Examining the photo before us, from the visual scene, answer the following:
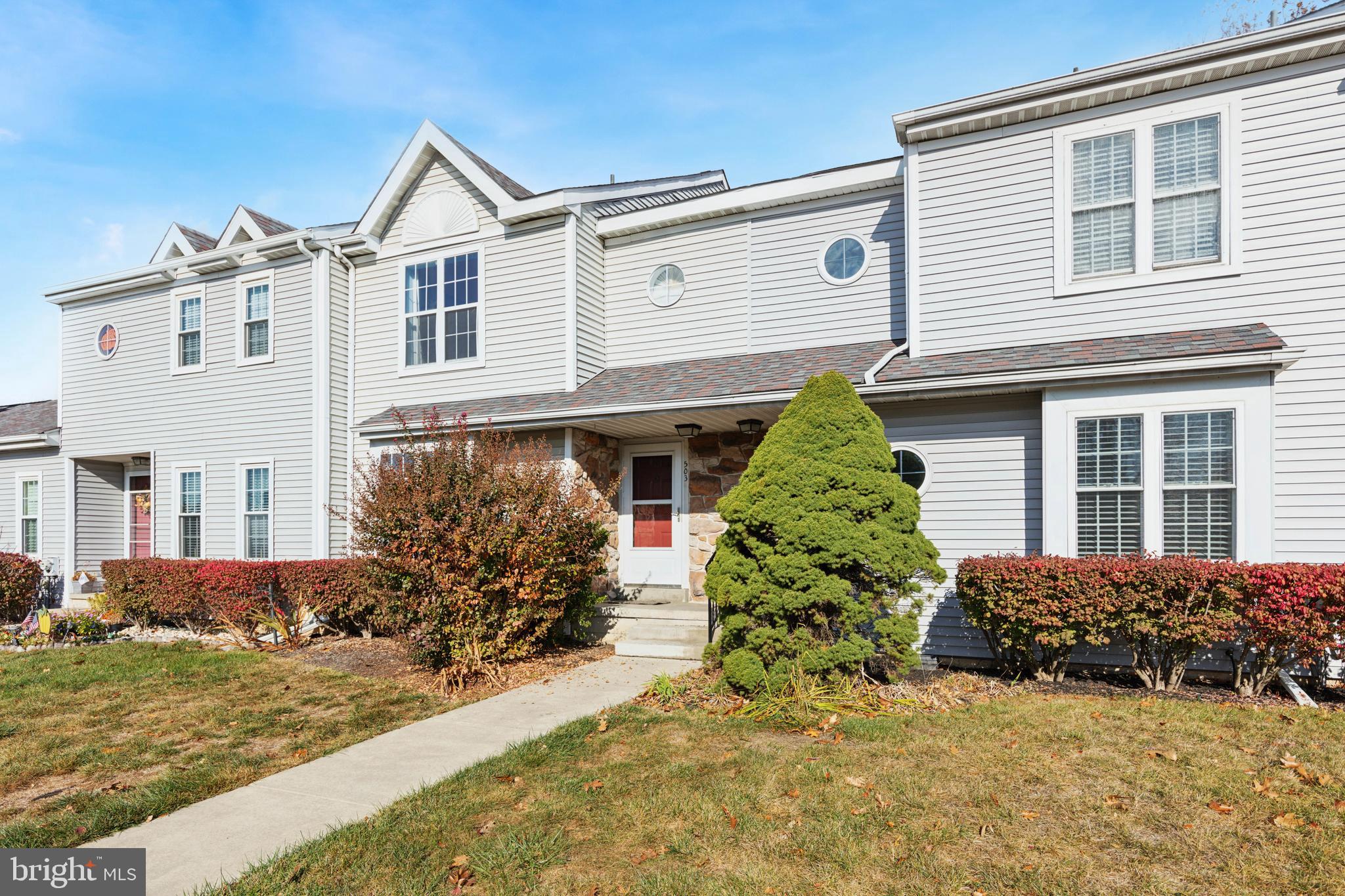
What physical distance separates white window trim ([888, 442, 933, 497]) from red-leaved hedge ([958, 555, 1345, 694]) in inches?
45.3

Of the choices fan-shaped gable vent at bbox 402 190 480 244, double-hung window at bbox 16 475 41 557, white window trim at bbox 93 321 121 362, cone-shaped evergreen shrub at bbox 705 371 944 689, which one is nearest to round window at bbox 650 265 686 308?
fan-shaped gable vent at bbox 402 190 480 244

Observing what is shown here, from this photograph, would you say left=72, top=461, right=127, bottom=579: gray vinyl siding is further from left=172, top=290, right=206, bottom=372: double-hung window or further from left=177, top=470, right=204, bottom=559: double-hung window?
left=172, top=290, right=206, bottom=372: double-hung window

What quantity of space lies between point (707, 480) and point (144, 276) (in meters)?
10.4

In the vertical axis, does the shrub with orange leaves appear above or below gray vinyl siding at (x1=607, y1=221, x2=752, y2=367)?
below

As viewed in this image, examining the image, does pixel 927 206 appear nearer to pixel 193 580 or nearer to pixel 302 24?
pixel 302 24

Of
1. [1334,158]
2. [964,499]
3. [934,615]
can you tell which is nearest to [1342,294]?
[1334,158]

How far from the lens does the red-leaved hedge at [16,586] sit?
12.4 m

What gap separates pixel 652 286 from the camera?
10805 mm

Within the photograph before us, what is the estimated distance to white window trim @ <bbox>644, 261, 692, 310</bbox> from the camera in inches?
417

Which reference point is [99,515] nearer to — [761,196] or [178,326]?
[178,326]

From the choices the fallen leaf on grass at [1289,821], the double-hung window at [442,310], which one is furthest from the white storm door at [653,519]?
the fallen leaf on grass at [1289,821]

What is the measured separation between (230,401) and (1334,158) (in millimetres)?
14429

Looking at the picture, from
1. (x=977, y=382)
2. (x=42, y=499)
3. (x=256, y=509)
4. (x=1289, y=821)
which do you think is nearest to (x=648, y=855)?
(x=1289, y=821)

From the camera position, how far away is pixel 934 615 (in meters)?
7.65
